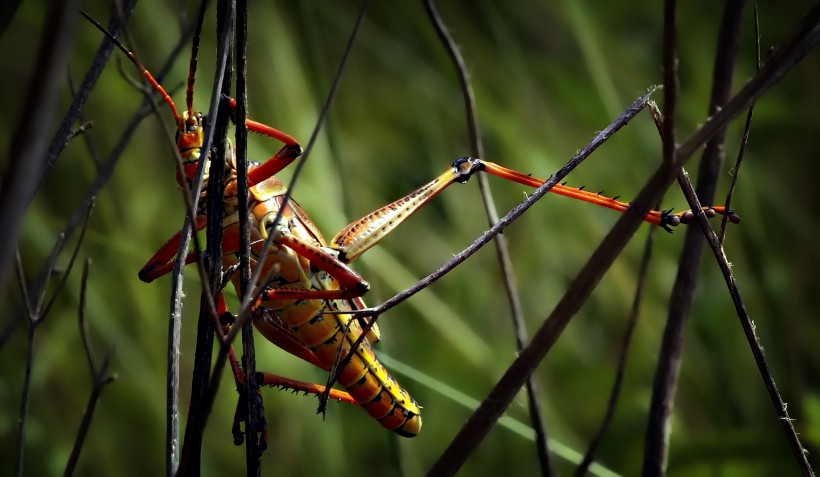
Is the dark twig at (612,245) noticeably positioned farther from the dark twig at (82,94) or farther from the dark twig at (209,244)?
the dark twig at (82,94)

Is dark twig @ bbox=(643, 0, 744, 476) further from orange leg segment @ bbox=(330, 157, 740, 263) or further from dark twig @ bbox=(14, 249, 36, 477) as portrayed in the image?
dark twig @ bbox=(14, 249, 36, 477)

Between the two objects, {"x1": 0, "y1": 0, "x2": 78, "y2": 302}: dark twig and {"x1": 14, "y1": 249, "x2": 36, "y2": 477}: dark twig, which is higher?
{"x1": 0, "y1": 0, "x2": 78, "y2": 302}: dark twig

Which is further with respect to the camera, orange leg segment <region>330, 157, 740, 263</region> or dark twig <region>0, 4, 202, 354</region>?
orange leg segment <region>330, 157, 740, 263</region>

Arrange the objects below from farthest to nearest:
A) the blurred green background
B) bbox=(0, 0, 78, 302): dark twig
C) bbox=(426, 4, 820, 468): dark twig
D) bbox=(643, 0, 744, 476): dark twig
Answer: the blurred green background → bbox=(643, 0, 744, 476): dark twig → bbox=(426, 4, 820, 468): dark twig → bbox=(0, 0, 78, 302): dark twig

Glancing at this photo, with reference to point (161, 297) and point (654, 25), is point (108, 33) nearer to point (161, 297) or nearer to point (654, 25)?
point (161, 297)

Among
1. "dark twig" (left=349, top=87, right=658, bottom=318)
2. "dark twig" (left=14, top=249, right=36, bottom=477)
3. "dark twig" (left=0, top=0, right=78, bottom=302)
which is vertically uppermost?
"dark twig" (left=349, top=87, right=658, bottom=318)

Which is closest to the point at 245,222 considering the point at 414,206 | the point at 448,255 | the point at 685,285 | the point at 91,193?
the point at 91,193

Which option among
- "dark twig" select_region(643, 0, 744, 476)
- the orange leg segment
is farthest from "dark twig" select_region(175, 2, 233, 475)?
"dark twig" select_region(643, 0, 744, 476)

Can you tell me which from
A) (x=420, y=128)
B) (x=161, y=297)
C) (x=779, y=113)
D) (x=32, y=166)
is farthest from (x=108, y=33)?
(x=779, y=113)
